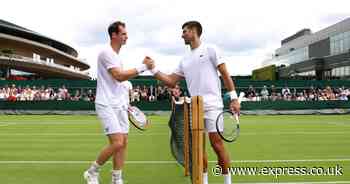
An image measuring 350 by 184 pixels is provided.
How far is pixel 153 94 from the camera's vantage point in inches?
1335

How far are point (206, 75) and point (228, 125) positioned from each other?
0.73 m

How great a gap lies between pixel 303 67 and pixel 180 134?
278 ft

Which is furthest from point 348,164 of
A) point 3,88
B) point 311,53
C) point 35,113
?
point 311,53

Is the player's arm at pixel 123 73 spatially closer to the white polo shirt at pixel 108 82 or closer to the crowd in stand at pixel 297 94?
the white polo shirt at pixel 108 82

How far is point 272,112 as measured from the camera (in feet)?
102

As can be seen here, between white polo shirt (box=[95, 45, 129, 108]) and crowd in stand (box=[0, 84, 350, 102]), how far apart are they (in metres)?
23.6

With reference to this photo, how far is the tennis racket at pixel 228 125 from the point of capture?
6.57 meters

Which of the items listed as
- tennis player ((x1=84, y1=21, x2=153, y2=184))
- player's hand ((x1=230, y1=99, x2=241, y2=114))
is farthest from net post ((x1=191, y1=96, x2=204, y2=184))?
tennis player ((x1=84, y1=21, x2=153, y2=184))

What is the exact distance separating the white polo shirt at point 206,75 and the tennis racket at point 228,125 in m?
0.19

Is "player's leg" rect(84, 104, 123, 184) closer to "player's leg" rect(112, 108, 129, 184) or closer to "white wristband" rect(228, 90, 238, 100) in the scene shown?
"player's leg" rect(112, 108, 129, 184)

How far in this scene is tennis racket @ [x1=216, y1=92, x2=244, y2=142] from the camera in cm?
657

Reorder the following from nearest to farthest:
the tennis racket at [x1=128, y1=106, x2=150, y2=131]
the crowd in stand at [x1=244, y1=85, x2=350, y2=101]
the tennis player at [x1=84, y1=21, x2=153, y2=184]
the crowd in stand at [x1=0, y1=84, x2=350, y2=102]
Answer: the tennis player at [x1=84, y1=21, x2=153, y2=184]
the tennis racket at [x1=128, y1=106, x2=150, y2=131]
the crowd in stand at [x1=0, y1=84, x2=350, y2=102]
the crowd in stand at [x1=244, y1=85, x2=350, y2=101]

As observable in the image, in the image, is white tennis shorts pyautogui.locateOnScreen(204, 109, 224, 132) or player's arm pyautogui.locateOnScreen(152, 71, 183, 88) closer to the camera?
white tennis shorts pyautogui.locateOnScreen(204, 109, 224, 132)

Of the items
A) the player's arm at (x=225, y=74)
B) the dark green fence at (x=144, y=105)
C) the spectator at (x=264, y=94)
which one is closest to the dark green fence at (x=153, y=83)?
the spectator at (x=264, y=94)
